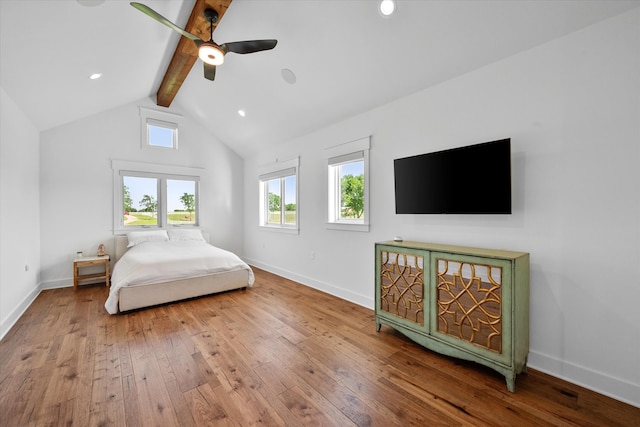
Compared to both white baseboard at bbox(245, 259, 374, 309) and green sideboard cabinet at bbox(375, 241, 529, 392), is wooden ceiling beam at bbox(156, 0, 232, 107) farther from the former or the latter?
white baseboard at bbox(245, 259, 374, 309)

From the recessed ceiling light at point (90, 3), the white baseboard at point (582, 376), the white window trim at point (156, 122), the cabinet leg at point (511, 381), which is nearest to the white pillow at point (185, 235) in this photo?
the white window trim at point (156, 122)

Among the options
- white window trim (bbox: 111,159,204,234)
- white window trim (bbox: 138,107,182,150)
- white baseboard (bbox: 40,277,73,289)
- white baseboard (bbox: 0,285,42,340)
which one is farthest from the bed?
white window trim (bbox: 138,107,182,150)

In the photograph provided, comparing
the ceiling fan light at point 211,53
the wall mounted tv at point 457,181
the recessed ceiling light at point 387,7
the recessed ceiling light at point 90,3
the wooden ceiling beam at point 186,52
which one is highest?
the wooden ceiling beam at point 186,52

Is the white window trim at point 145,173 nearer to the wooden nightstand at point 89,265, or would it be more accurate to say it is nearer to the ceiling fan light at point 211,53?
the wooden nightstand at point 89,265

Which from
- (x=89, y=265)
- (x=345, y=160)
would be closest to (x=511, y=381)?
(x=345, y=160)

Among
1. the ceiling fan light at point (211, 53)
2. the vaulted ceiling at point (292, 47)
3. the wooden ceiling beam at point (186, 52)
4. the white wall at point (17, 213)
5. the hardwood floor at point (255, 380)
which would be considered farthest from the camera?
the white wall at point (17, 213)

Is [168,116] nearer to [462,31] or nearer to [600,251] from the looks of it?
[462,31]

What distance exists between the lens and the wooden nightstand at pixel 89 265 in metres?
4.20

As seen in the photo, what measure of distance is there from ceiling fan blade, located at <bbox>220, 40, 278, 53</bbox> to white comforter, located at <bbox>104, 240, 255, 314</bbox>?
268cm

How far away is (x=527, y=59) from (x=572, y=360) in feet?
7.44

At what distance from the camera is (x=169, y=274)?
353 cm

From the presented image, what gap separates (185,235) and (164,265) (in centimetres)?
183

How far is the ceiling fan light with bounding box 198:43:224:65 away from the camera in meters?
2.43

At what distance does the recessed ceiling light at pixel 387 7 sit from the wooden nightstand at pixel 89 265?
5.15 meters
